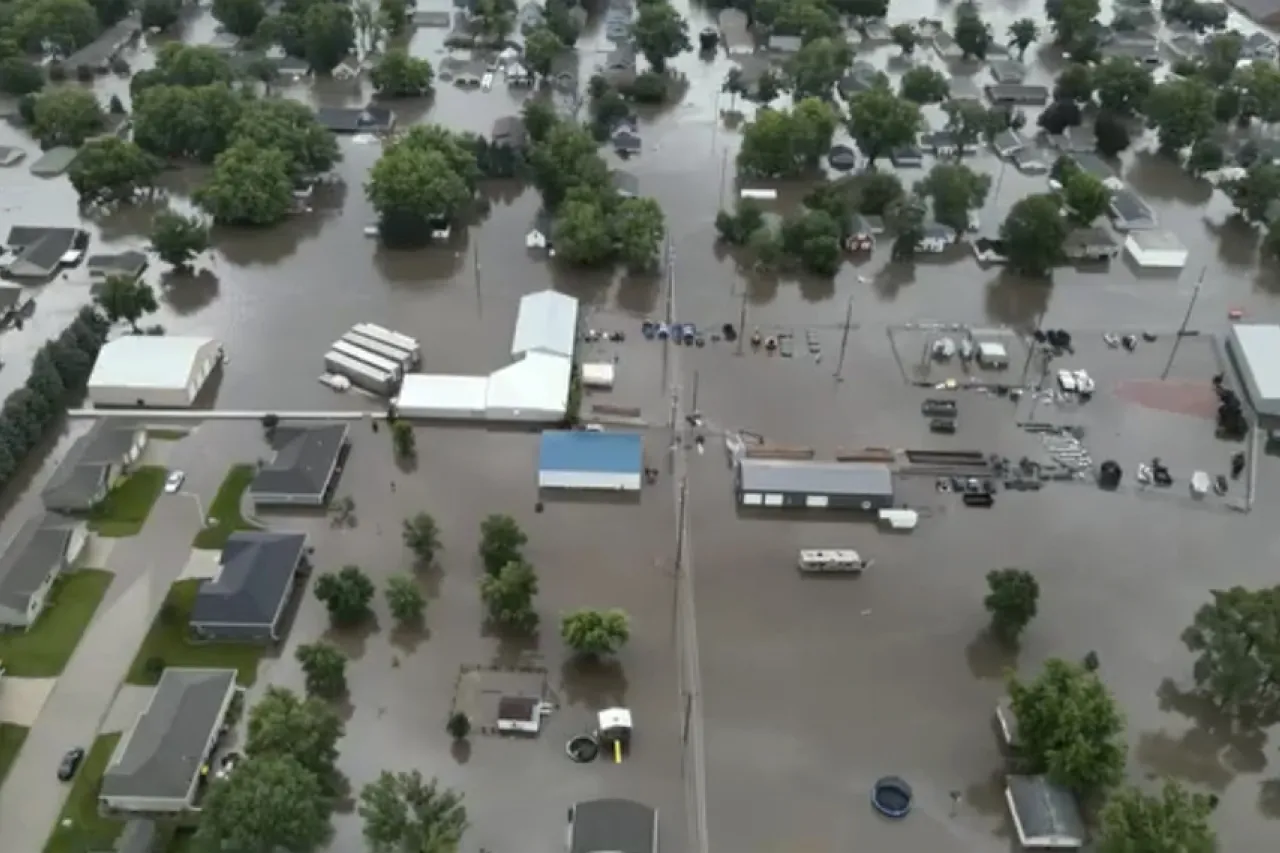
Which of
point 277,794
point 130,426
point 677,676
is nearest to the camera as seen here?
point 277,794

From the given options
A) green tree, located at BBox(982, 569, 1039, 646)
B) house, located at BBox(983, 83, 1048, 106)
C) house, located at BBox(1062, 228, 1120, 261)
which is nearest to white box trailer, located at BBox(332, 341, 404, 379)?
green tree, located at BBox(982, 569, 1039, 646)

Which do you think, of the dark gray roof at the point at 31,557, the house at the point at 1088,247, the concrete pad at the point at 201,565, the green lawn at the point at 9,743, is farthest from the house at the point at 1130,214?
the green lawn at the point at 9,743

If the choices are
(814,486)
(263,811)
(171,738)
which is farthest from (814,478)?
(171,738)

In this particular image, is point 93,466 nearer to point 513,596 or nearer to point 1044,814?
point 513,596

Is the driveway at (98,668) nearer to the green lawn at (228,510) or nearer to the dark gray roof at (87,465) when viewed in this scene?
the green lawn at (228,510)

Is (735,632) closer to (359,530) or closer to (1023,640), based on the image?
(1023,640)

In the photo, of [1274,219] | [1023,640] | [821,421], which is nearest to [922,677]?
[1023,640]
